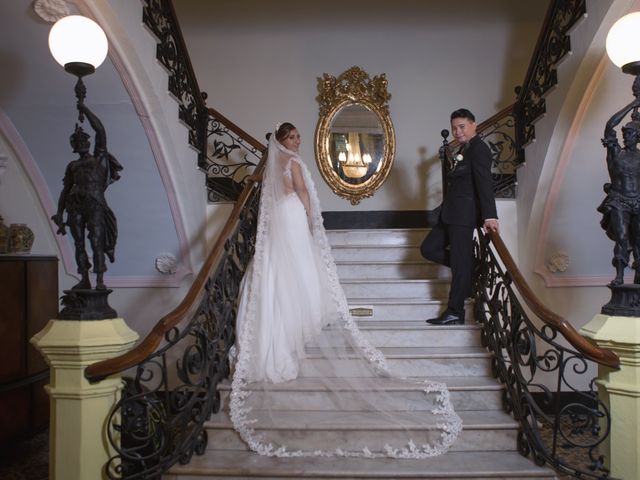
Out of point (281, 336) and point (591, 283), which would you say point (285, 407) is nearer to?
point (281, 336)

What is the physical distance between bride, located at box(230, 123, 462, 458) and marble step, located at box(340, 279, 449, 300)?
75cm

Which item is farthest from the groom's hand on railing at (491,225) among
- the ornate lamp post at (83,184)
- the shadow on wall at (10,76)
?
the shadow on wall at (10,76)

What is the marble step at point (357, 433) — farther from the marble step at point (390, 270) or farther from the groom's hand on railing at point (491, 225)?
the marble step at point (390, 270)

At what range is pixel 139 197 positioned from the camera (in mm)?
5215

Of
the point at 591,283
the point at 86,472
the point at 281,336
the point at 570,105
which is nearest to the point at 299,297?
the point at 281,336

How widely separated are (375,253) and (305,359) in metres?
2.02

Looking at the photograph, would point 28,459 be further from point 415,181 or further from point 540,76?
point 540,76

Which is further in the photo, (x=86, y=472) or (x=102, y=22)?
(x=102, y=22)

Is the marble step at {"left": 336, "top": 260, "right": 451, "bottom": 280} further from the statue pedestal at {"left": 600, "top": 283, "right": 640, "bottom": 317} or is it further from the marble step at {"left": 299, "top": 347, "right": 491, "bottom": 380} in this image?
the statue pedestal at {"left": 600, "top": 283, "right": 640, "bottom": 317}

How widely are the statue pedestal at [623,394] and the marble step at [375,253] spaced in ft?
8.64

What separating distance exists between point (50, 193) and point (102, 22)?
2159 mm

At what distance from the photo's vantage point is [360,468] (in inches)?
118

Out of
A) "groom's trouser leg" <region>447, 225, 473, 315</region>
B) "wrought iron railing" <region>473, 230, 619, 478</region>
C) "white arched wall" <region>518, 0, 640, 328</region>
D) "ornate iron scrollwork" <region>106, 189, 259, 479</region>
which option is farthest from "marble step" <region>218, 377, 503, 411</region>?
"white arched wall" <region>518, 0, 640, 328</region>

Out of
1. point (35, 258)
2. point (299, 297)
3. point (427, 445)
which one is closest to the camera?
point (427, 445)
